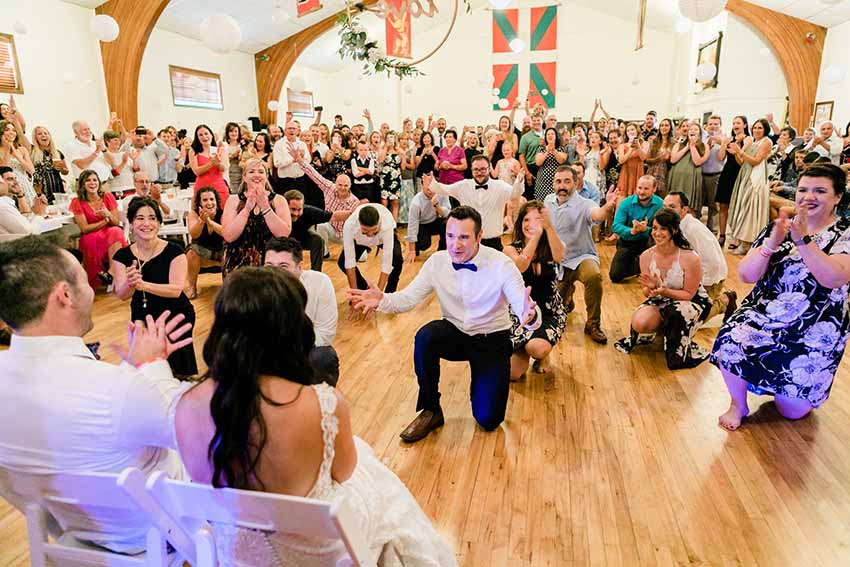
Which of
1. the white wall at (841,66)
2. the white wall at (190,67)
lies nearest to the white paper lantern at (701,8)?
the white wall at (841,66)

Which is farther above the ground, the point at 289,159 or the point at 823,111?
the point at 823,111

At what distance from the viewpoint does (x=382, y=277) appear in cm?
415

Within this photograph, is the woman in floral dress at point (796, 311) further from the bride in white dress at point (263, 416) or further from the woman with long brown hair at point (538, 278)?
the bride in white dress at point (263, 416)

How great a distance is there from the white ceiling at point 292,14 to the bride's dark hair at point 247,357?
27.9 ft

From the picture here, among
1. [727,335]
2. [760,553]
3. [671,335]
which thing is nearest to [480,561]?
[760,553]

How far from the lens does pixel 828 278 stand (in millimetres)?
2217

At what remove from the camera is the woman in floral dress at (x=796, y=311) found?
2.28 metres

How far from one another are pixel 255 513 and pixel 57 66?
8.41 metres

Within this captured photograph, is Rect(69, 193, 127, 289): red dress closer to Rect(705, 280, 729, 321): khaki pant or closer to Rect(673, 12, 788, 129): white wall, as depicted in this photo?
Rect(705, 280, 729, 321): khaki pant

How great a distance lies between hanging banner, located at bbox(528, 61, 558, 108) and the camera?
44.7 ft

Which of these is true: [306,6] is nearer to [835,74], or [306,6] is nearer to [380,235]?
[380,235]

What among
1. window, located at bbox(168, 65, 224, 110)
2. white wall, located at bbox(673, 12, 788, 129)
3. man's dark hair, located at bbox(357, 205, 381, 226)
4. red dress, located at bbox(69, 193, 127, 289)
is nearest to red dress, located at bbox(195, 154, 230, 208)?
red dress, located at bbox(69, 193, 127, 289)

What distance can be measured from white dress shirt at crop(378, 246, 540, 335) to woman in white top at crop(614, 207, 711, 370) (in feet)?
4.11

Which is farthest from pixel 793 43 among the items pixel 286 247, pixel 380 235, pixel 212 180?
pixel 286 247
